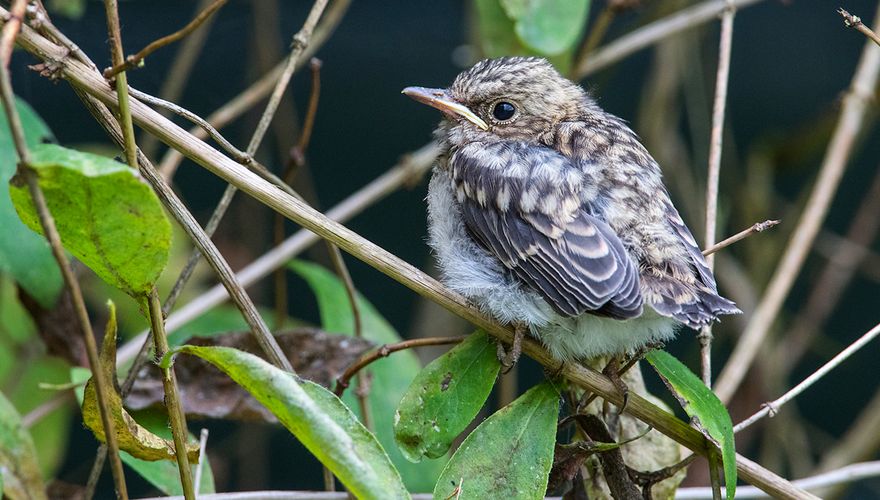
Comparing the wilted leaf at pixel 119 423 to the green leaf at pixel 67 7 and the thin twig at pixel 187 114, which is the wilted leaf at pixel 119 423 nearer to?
the thin twig at pixel 187 114

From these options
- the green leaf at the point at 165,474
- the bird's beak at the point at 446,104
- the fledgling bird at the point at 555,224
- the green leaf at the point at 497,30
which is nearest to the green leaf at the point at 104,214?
the green leaf at the point at 165,474

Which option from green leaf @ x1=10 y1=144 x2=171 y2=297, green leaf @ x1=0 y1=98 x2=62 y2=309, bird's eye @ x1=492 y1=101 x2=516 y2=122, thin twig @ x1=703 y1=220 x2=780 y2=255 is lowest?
thin twig @ x1=703 y1=220 x2=780 y2=255

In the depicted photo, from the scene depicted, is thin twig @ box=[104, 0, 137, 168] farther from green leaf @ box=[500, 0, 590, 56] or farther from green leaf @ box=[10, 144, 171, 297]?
green leaf @ box=[500, 0, 590, 56]

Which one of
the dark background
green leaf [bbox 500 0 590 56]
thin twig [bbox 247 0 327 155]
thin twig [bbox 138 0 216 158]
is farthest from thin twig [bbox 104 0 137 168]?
Answer: the dark background

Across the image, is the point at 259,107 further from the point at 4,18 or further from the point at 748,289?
the point at 4,18

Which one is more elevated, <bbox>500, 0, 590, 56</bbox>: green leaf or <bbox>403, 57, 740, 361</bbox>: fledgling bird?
<bbox>500, 0, 590, 56</bbox>: green leaf
